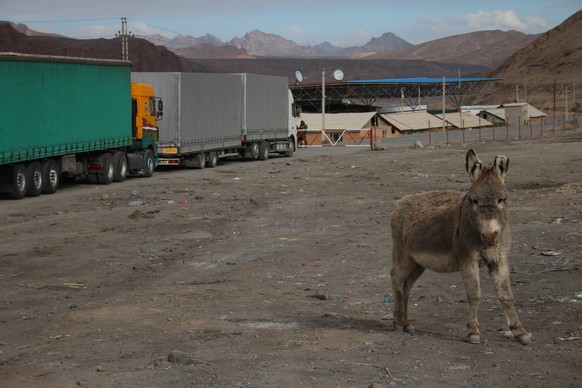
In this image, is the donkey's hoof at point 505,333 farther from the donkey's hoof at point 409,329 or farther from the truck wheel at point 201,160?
the truck wheel at point 201,160

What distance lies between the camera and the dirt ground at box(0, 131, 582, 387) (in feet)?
28.1

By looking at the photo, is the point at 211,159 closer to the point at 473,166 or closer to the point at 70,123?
the point at 70,123

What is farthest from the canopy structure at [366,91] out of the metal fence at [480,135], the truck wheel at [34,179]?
the truck wheel at [34,179]

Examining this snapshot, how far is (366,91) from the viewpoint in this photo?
133875mm

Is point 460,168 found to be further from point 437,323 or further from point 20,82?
point 437,323

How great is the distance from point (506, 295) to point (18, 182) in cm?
2155

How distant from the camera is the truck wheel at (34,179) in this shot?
28984 millimetres

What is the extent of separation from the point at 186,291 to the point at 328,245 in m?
4.91

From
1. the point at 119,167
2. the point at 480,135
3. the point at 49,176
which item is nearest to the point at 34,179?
the point at 49,176

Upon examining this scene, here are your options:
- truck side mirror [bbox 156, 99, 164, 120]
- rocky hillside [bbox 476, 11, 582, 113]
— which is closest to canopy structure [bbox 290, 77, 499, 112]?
rocky hillside [bbox 476, 11, 582, 113]

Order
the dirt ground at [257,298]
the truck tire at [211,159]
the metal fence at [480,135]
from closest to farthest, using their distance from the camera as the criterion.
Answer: the dirt ground at [257,298]
the truck tire at [211,159]
the metal fence at [480,135]

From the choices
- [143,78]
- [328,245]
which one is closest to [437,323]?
[328,245]

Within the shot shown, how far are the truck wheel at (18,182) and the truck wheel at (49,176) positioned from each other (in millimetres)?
1162

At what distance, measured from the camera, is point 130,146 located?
1460 inches
